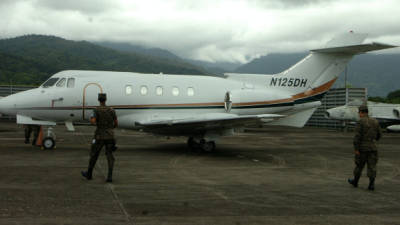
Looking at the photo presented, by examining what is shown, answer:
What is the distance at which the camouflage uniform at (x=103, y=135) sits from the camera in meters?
9.03

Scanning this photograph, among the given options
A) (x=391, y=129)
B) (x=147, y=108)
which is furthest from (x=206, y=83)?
(x=391, y=129)

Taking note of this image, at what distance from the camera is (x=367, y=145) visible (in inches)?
348

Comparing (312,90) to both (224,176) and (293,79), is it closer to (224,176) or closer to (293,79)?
(293,79)

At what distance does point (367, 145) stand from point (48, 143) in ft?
39.4

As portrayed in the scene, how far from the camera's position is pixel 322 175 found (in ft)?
35.9

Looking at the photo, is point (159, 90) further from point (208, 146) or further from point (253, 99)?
point (253, 99)

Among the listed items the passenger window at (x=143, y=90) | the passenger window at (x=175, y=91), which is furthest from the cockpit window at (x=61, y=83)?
the passenger window at (x=175, y=91)

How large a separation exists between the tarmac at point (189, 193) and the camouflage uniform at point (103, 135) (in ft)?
1.95

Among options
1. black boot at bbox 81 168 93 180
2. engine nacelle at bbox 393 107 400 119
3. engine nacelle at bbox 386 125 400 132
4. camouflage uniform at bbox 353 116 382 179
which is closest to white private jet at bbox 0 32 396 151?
camouflage uniform at bbox 353 116 382 179

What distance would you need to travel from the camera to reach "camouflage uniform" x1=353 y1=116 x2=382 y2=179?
880 cm

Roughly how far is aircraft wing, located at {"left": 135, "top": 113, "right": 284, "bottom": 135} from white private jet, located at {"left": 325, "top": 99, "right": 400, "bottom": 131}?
61.1 feet

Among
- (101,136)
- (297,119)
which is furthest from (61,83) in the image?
(297,119)

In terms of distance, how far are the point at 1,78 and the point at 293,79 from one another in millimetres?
113652

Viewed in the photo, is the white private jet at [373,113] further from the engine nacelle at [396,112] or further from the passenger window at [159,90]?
the passenger window at [159,90]
